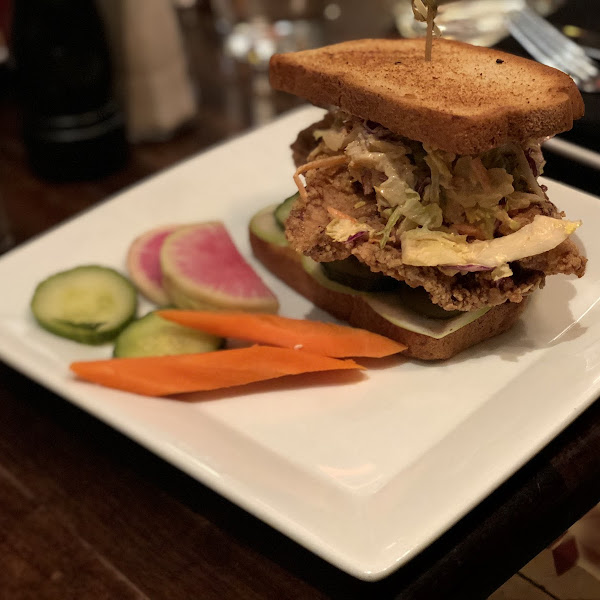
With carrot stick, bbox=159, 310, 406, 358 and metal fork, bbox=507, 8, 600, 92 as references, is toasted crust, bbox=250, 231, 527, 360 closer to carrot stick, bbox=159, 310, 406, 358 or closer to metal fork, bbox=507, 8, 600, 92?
carrot stick, bbox=159, 310, 406, 358

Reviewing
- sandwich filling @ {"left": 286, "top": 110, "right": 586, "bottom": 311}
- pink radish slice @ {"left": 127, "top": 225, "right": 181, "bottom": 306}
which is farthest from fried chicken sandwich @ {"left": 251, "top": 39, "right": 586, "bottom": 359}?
pink radish slice @ {"left": 127, "top": 225, "right": 181, "bottom": 306}

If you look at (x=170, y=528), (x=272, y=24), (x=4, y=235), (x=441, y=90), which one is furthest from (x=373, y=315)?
(x=272, y=24)

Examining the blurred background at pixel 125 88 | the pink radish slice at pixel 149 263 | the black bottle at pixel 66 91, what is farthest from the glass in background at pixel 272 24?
the pink radish slice at pixel 149 263

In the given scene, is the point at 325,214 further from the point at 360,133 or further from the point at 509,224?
the point at 509,224

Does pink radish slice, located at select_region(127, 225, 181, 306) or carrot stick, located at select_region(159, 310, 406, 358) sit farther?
pink radish slice, located at select_region(127, 225, 181, 306)

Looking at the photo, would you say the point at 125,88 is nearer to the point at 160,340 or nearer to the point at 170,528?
the point at 160,340
